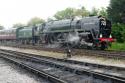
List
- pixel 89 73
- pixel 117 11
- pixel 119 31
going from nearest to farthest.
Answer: pixel 89 73
pixel 119 31
pixel 117 11

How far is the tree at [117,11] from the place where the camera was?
31300mm

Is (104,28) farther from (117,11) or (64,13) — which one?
(64,13)

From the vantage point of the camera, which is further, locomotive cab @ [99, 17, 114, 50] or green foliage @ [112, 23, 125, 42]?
green foliage @ [112, 23, 125, 42]

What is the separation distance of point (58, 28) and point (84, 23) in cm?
444

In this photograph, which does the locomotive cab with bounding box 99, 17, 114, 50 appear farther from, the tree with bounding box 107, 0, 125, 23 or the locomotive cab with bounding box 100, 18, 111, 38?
the tree with bounding box 107, 0, 125, 23

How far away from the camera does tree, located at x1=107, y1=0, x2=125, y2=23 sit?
103 feet

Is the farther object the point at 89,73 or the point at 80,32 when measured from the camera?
the point at 80,32

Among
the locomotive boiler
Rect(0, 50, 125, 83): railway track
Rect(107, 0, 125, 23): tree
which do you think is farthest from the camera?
Rect(107, 0, 125, 23): tree

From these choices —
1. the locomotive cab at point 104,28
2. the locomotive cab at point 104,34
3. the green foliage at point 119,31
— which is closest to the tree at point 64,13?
the green foliage at point 119,31

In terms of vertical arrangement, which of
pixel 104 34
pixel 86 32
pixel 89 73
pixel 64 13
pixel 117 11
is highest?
pixel 64 13

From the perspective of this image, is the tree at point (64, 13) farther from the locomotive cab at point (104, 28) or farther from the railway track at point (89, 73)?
the railway track at point (89, 73)

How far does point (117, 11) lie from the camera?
3162 cm

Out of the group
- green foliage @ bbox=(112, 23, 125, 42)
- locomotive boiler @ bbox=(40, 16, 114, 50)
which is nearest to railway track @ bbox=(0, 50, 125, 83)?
locomotive boiler @ bbox=(40, 16, 114, 50)

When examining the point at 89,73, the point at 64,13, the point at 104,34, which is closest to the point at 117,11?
the point at 104,34
